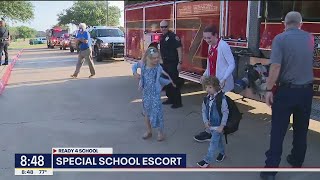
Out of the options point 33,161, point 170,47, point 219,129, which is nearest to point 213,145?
point 219,129

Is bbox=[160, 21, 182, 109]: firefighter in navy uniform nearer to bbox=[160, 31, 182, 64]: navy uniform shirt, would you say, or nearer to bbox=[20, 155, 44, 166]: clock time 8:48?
bbox=[160, 31, 182, 64]: navy uniform shirt

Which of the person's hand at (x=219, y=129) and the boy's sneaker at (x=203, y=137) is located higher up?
the person's hand at (x=219, y=129)

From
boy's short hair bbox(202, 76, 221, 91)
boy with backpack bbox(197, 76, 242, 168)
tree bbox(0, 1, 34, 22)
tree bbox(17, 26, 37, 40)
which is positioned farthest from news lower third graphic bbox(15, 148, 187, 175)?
tree bbox(17, 26, 37, 40)

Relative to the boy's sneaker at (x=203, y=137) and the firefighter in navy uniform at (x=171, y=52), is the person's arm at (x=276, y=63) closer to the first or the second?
the boy's sneaker at (x=203, y=137)

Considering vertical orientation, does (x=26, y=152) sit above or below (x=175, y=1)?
below

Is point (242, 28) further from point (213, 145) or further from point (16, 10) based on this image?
point (16, 10)

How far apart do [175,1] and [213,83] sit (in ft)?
14.0

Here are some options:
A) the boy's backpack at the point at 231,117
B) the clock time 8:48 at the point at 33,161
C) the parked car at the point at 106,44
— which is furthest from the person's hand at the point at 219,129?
the parked car at the point at 106,44

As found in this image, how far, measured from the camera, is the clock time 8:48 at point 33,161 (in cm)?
465

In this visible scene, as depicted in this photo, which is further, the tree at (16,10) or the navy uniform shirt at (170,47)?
the tree at (16,10)

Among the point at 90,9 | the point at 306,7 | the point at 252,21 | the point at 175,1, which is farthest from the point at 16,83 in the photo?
the point at 90,9

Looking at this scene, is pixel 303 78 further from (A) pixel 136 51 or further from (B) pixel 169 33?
(A) pixel 136 51

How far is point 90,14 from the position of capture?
227 ft

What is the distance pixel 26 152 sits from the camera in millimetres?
5289
